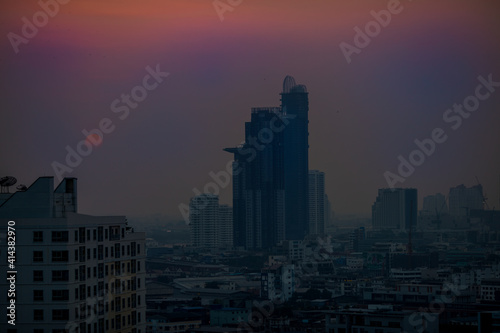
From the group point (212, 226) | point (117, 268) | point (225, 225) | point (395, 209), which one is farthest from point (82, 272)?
point (395, 209)

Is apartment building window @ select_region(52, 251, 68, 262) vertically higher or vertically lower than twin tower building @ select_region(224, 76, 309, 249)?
lower

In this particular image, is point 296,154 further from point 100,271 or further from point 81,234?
point 81,234

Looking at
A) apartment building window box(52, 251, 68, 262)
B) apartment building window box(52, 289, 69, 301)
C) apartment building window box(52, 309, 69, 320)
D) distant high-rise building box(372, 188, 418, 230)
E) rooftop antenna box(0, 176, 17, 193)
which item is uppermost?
distant high-rise building box(372, 188, 418, 230)

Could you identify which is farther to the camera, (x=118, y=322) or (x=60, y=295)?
(x=118, y=322)

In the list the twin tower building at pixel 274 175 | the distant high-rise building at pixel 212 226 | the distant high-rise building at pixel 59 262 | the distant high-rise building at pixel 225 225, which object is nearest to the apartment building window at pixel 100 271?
the distant high-rise building at pixel 59 262

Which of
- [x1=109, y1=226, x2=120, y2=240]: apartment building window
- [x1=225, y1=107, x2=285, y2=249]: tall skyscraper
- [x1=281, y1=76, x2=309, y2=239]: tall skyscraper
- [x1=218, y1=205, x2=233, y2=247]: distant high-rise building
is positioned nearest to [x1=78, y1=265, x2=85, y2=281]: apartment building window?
[x1=109, y1=226, x2=120, y2=240]: apartment building window

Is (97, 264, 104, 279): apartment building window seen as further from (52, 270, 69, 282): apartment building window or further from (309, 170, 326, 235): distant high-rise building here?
(309, 170, 326, 235): distant high-rise building

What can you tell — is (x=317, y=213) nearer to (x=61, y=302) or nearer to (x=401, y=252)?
(x=401, y=252)
